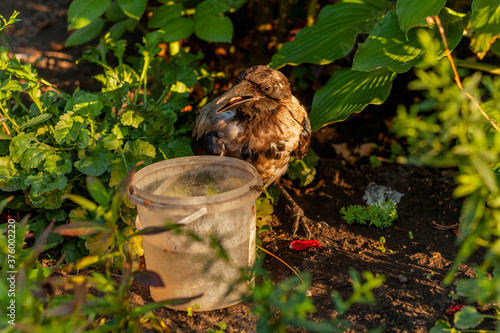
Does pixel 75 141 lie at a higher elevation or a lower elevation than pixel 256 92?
lower

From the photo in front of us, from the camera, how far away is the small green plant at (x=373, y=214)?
2.72 m

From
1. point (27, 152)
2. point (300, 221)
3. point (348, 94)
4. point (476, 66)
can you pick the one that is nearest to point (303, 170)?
point (300, 221)

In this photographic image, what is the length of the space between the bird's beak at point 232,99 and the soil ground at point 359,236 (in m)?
0.76

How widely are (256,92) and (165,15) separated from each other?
1.22 meters

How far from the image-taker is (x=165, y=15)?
3363 mm

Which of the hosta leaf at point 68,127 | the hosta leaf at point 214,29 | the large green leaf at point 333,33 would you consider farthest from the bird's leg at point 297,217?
the hosta leaf at point 68,127

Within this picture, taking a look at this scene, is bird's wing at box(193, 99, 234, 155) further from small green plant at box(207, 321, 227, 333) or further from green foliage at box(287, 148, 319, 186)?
small green plant at box(207, 321, 227, 333)

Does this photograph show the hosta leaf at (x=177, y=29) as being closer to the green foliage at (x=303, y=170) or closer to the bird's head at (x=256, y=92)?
the bird's head at (x=256, y=92)

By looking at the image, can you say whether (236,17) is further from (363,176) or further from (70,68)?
(363,176)

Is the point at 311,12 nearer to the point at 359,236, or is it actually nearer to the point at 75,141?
the point at 359,236

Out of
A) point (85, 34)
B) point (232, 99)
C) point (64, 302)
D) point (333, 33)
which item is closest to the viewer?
point (64, 302)

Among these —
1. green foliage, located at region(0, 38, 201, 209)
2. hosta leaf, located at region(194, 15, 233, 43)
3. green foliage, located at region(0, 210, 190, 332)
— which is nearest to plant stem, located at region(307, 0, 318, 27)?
hosta leaf, located at region(194, 15, 233, 43)

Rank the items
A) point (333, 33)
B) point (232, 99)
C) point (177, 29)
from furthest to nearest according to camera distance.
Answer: point (177, 29)
point (333, 33)
point (232, 99)

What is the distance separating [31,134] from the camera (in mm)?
2355
